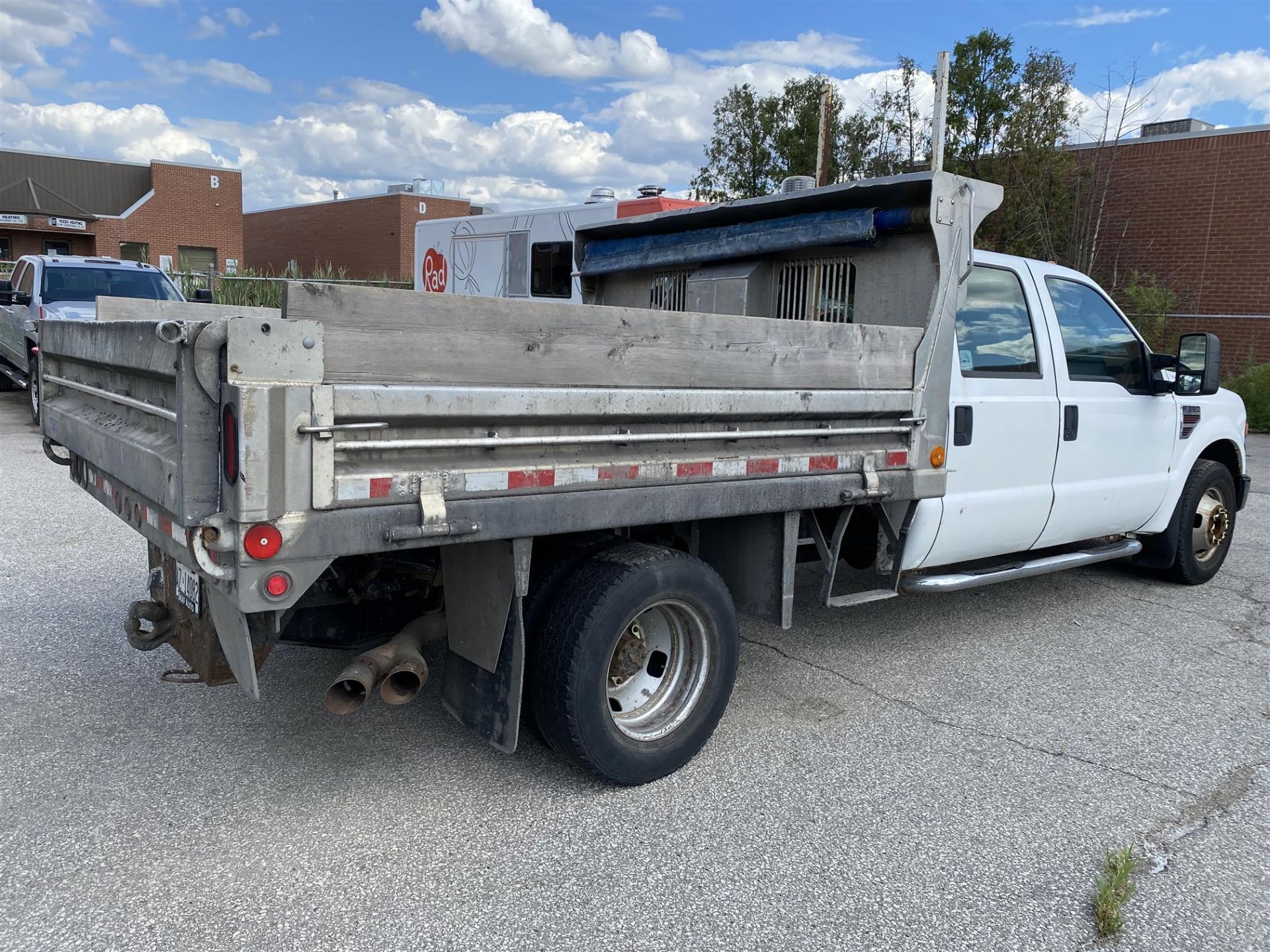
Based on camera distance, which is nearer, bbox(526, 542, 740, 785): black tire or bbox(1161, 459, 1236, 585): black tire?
bbox(526, 542, 740, 785): black tire

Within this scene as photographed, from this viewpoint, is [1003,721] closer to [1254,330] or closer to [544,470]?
[544,470]

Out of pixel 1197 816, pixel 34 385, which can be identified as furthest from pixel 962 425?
pixel 34 385

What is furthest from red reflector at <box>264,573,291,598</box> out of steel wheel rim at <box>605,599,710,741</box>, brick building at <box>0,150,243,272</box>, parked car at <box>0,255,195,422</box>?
brick building at <box>0,150,243,272</box>

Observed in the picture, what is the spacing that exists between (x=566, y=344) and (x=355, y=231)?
41.6m

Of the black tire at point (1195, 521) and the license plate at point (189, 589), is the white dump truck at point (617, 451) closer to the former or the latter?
the license plate at point (189, 589)

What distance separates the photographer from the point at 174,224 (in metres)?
37.3

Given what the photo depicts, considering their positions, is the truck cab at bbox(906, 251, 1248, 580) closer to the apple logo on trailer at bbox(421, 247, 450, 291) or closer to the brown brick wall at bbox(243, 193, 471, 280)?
the apple logo on trailer at bbox(421, 247, 450, 291)

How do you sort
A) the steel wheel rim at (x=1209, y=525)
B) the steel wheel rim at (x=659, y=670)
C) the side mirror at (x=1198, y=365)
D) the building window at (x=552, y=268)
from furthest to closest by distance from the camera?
the building window at (x=552, y=268), the steel wheel rim at (x=1209, y=525), the side mirror at (x=1198, y=365), the steel wheel rim at (x=659, y=670)

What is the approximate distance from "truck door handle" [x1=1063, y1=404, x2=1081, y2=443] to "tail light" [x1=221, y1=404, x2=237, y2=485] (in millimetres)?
4368

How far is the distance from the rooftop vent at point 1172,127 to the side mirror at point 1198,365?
16.2 meters

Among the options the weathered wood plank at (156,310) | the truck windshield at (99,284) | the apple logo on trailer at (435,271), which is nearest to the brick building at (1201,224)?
the apple logo on trailer at (435,271)

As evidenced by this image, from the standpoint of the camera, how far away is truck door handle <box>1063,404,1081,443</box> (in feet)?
17.8

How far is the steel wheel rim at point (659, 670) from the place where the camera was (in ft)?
12.6

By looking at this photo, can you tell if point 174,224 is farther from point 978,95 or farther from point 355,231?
point 978,95
